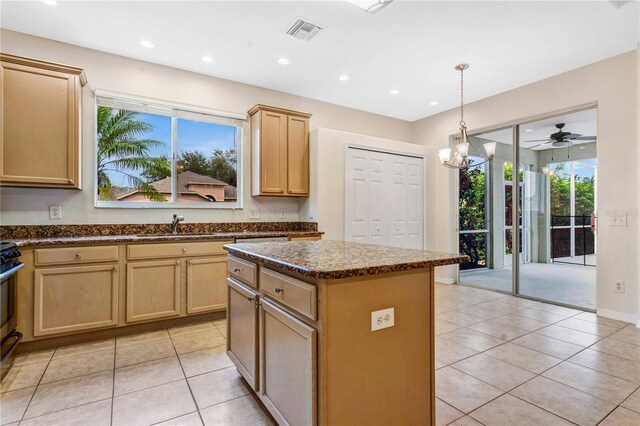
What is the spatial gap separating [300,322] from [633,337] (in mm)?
3410

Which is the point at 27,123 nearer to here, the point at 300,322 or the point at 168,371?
the point at 168,371

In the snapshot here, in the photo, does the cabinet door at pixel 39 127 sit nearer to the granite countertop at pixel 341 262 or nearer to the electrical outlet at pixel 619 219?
the granite countertop at pixel 341 262

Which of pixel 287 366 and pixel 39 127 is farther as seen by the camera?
pixel 39 127

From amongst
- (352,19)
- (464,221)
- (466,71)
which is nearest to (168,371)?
(352,19)

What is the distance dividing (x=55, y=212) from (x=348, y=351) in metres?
3.37

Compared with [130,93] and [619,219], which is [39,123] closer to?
[130,93]

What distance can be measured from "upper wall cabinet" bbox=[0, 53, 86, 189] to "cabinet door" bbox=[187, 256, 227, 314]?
1.38m

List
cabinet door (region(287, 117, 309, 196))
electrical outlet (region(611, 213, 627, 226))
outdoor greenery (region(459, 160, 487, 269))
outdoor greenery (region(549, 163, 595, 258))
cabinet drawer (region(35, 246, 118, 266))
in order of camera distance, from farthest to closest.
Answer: outdoor greenery (region(459, 160, 487, 269)) < cabinet door (region(287, 117, 309, 196)) < outdoor greenery (region(549, 163, 595, 258)) < electrical outlet (region(611, 213, 627, 226)) < cabinet drawer (region(35, 246, 118, 266))

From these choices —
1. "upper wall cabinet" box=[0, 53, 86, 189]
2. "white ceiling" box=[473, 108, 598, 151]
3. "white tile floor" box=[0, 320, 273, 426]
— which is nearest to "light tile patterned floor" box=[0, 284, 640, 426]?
"white tile floor" box=[0, 320, 273, 426]

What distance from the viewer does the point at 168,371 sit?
93.7 inches

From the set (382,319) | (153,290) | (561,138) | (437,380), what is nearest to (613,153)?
(561,138)

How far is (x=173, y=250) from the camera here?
3.23 meters

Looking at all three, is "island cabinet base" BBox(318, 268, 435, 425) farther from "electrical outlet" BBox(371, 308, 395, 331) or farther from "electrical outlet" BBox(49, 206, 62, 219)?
"electrical outlet" BBox(49, 206, 62, 219)

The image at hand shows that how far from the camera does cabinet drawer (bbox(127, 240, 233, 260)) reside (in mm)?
3061
